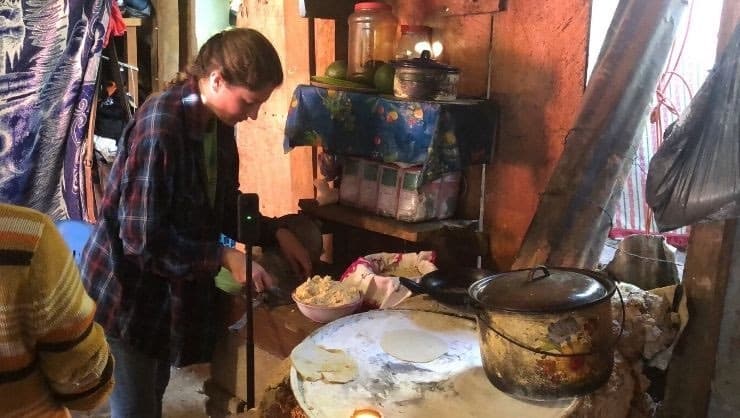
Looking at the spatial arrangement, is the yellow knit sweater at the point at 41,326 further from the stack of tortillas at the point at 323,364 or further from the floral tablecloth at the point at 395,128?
the floral tablecloth at the point at 395,128

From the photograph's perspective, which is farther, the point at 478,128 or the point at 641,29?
the point at 478,128

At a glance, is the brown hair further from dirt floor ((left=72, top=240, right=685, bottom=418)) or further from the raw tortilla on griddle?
dirt floor ((left=72, top=240, right=685, bottom=418))

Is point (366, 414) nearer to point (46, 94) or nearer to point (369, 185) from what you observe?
point (369, 185)

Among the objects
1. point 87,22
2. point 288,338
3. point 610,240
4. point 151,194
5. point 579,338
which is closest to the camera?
point 579,338

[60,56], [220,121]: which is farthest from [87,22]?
[220,121]

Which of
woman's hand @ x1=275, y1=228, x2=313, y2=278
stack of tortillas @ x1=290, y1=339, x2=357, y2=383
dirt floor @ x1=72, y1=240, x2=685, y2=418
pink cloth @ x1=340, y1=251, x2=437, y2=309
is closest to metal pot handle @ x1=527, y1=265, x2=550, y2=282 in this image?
stack of tortillas @ x1=290, y1=339, x2=357, y2=383

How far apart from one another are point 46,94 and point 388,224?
2196 millimetres

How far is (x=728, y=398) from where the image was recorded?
2.12m

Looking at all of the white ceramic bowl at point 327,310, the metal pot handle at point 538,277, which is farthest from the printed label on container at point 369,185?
the metal pot handle at point 538,277

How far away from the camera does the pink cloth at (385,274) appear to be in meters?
2.32

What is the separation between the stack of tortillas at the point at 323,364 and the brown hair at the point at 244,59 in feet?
2.60

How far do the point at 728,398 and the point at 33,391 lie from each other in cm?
210

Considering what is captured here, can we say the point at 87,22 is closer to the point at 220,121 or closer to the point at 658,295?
the point at 220,121

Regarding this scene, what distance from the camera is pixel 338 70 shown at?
281 cm
